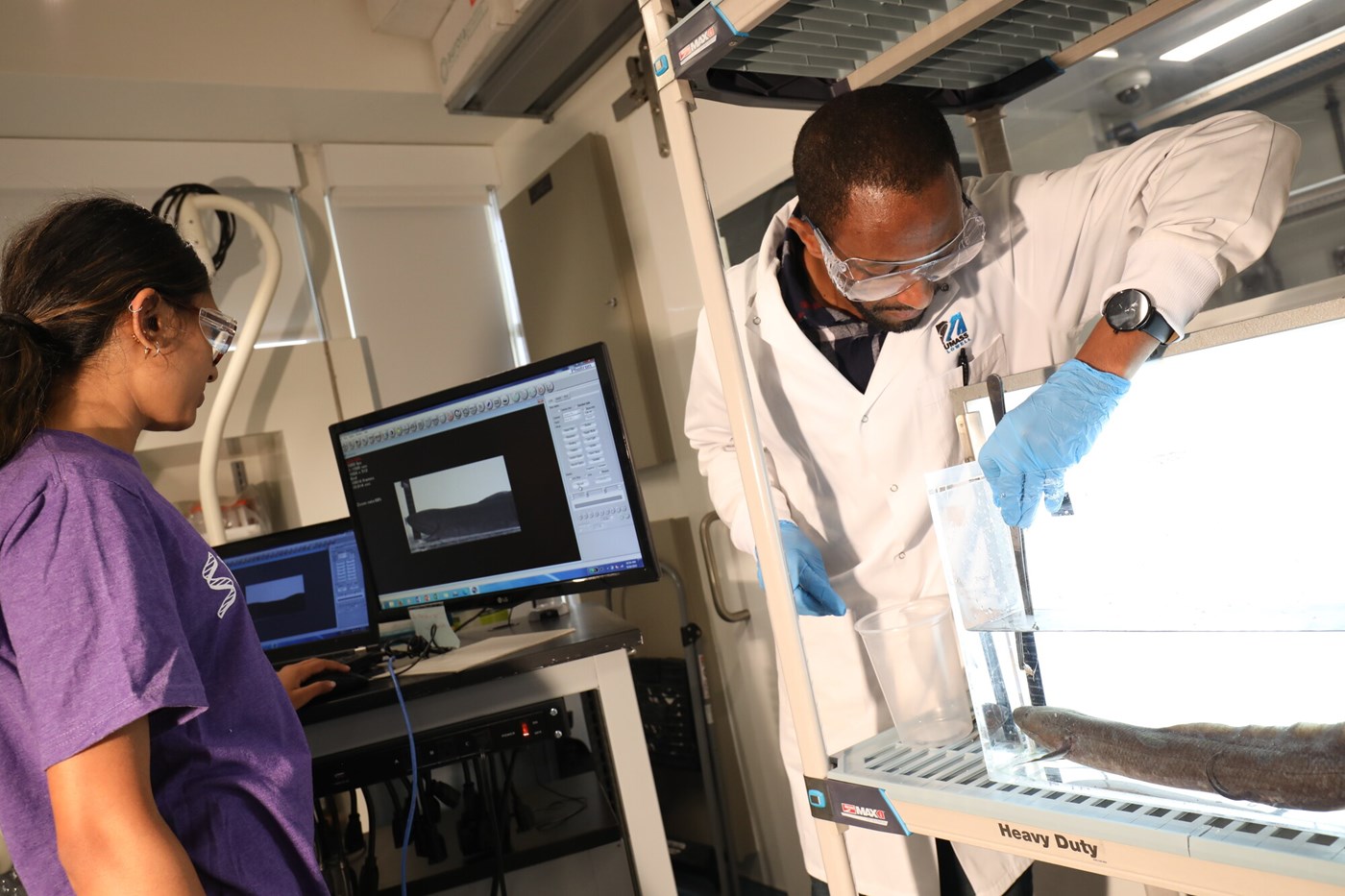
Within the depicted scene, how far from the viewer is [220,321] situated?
1.15 metres

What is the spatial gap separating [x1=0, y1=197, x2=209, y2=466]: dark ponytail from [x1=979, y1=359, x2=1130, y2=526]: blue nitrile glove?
896 millimetres

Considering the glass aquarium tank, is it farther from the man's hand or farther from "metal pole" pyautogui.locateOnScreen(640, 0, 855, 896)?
the man's hand

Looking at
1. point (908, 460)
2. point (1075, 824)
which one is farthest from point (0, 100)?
point (1075, 824)

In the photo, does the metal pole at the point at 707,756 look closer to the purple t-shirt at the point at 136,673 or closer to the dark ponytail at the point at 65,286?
the purple t-shirt at the point at 136,673

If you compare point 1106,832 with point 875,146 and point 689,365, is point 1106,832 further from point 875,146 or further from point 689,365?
point 689,365

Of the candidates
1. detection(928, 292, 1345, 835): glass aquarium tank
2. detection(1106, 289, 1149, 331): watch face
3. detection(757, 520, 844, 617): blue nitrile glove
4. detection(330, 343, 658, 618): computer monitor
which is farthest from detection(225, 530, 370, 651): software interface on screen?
detection(1106, 289, 1149, 331): watch face

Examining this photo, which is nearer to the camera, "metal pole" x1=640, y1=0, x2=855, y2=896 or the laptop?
"metal pole" x1=640, y1=0, x2=855, y2=896

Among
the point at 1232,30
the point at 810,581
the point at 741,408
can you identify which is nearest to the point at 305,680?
the point at 810,581

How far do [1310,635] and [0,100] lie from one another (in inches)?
121

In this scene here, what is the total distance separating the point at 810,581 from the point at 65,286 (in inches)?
34.7

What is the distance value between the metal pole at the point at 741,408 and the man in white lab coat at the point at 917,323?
0.12 metres

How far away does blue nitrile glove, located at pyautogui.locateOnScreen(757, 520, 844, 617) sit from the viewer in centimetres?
116

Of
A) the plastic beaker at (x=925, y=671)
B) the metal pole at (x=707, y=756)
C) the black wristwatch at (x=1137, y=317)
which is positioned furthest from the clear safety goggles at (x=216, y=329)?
the metal pole at (x=707, y=756)

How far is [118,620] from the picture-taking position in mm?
860
